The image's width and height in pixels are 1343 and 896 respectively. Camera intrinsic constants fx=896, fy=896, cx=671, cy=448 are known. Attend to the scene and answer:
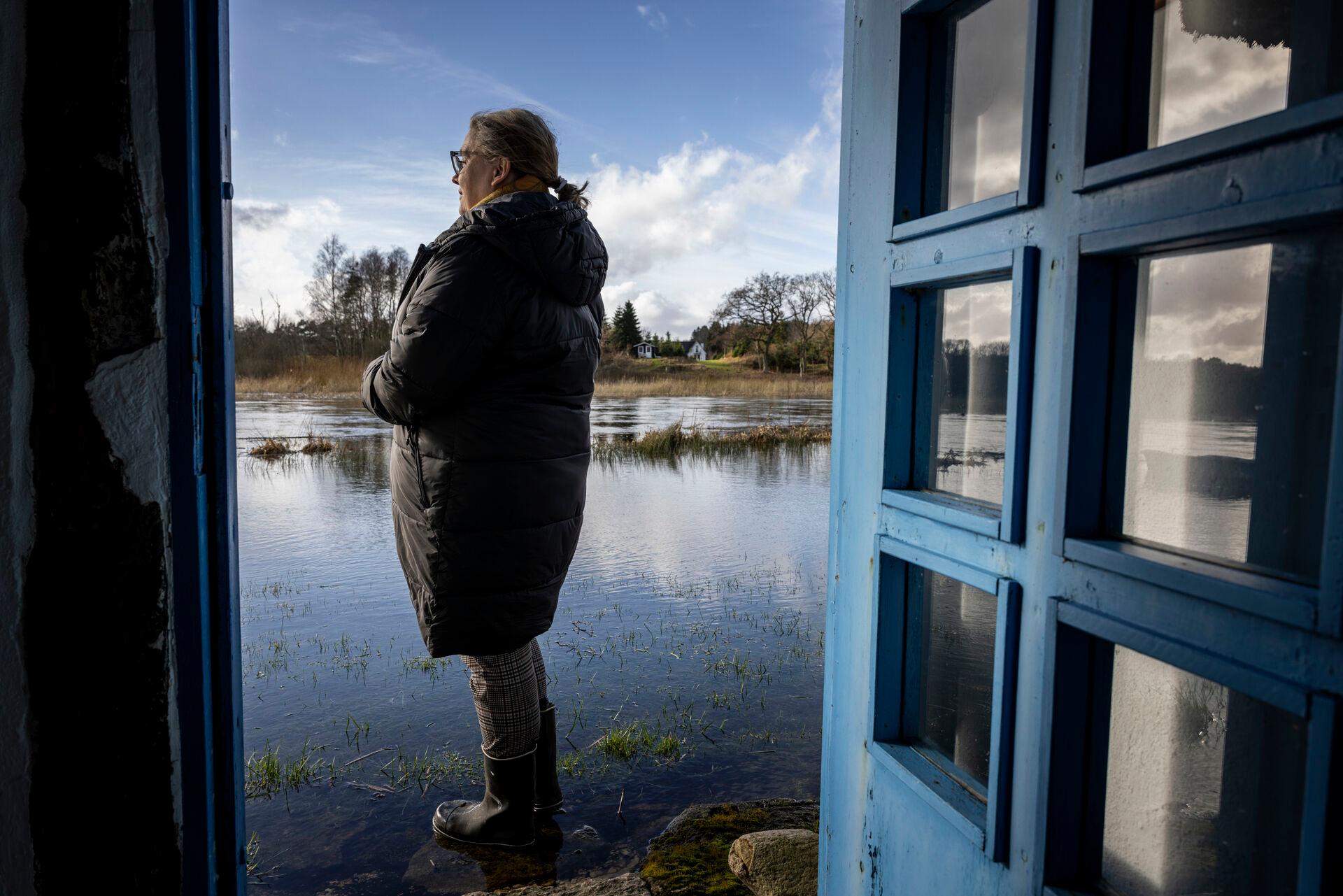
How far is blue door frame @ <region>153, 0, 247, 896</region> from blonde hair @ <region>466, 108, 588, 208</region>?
3.63 feet

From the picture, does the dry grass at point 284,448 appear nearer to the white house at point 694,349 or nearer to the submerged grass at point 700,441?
the submerged grass at point 700,441

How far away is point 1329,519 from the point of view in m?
0.79

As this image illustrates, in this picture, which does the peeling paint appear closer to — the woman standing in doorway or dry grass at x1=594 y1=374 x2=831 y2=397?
the woman standing in doorway

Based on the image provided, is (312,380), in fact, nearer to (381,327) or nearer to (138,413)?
(381,327)

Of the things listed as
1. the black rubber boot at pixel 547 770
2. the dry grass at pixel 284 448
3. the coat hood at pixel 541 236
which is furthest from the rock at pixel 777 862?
the dry grass at pixel 284 448

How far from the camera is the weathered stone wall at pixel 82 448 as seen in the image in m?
1.18

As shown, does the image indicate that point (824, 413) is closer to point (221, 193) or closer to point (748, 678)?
point (748, 678)

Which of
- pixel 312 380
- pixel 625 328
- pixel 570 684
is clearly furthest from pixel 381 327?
pixel 625 328

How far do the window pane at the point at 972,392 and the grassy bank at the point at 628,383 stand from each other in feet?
39.2

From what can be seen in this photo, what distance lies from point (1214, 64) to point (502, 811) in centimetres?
248

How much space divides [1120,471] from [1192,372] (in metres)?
0.14

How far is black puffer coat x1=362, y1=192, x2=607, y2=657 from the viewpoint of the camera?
2.24m

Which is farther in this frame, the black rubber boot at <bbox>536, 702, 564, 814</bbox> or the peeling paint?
the black rubber boot at <bbox>536, 702, 564, 814</bbox>

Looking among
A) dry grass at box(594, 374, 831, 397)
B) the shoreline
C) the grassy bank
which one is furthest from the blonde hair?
dry grass at box(594, 374, 831, 397)
